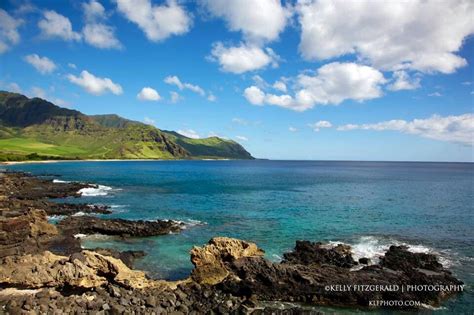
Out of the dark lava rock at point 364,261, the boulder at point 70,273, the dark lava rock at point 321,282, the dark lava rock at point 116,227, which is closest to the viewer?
the boulder at point 70,273

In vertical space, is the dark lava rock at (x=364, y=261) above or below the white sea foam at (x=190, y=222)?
above

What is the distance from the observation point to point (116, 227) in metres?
48.9

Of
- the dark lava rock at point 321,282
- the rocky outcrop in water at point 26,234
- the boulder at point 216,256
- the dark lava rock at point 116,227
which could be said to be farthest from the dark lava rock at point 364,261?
the rocky outcrop in water at point 26,234

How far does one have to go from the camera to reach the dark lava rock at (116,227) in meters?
47.5

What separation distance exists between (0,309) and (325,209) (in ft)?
198

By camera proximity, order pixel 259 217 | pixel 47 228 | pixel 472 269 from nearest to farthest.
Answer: pixel 472 269 < pixel 47 228 < pixel 259 217

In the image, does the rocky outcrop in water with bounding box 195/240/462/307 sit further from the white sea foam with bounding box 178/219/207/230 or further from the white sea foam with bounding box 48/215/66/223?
the white sea foam with bounding box 48/215/66/223

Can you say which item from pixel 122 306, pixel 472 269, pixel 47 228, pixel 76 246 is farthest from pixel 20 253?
pixel 472 269

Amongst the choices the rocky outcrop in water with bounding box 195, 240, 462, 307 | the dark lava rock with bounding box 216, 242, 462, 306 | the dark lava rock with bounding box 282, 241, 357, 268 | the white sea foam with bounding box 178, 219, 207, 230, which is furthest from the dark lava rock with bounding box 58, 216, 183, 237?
the dark lava rock with bounding box 216, 242, 462, 306

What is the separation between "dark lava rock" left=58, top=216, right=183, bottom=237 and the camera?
156 feet

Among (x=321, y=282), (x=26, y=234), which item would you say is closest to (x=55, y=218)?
(x=26, y=234)

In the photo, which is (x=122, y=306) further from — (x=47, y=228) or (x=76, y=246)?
(x=47, y=228)

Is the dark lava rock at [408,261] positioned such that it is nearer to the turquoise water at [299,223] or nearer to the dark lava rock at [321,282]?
the dark lava rock at [321,282]

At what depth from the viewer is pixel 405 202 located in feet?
278
